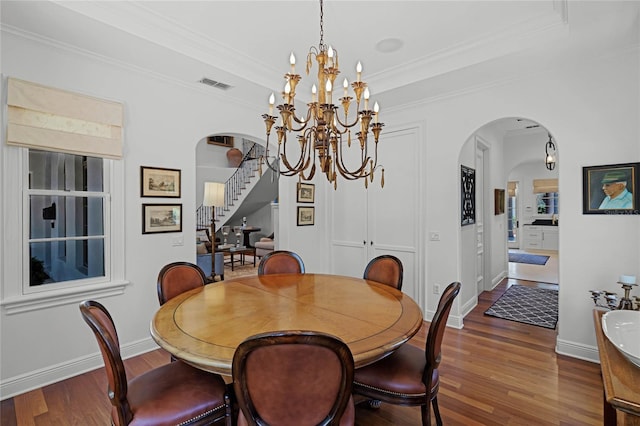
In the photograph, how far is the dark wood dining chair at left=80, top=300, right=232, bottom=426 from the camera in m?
1.42

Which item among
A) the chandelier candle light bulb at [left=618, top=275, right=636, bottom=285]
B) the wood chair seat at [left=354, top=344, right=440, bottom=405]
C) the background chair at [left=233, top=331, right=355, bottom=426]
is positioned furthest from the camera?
the chandelier candle light bulb at [left=618, top=275, right=636, bottom=285]

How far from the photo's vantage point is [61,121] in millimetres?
2641

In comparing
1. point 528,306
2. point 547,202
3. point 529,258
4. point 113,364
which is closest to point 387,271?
point 113,364

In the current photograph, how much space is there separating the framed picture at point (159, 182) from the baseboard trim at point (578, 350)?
4164mm

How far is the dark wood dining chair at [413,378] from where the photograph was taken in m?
1.72

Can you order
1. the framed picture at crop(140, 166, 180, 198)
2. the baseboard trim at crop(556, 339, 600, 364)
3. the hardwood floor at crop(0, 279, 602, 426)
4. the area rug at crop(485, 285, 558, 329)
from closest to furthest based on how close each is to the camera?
the hardwood floor at crop(0, 279, 602, 426) → the baseboard trim at crop(556, 339, 600, 364) → the framed picture at crop(140, 166, 180, 198) → the area rug at crop(485, 285, 558, 329)

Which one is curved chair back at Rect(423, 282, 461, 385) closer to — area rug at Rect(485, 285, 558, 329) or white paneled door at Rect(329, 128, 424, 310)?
white paneled door at Rect(329, 128, 424, 310)

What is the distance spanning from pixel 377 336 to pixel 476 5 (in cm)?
257

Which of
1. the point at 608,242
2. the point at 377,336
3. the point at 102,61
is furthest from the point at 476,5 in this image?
the point at 102,61

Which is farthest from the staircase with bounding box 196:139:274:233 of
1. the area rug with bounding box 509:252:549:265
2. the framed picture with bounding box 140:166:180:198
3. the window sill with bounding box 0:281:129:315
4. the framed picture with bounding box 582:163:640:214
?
the area rug with bounding box 509:252:549:265

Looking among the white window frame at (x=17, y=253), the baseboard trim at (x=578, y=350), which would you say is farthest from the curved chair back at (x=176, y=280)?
the baseboard trim at (x=578, y=350)

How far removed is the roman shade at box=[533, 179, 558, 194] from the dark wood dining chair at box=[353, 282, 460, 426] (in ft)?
34.3

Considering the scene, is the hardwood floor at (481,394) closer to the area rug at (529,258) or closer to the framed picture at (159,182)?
the framed picture at (159,182)

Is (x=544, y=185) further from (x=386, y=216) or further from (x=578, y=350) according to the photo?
(x=578, y=350)
